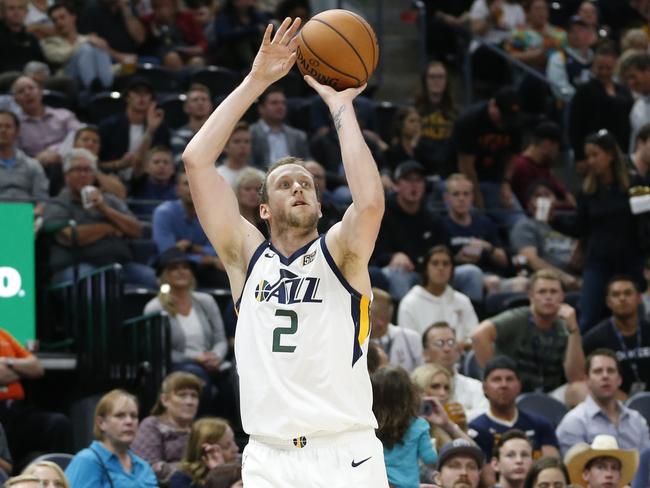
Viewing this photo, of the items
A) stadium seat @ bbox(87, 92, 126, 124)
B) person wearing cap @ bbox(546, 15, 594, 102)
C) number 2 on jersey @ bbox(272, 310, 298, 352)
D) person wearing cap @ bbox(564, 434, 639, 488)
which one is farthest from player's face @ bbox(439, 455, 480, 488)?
person wearing cap @ bbox(546, 15, 594, 102)

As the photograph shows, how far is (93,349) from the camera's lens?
10.8 meters

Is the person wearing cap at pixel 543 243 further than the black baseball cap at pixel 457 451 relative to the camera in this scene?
Yes

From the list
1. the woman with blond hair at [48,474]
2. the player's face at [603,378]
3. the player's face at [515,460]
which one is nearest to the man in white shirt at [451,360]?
the player's face at [603,378]

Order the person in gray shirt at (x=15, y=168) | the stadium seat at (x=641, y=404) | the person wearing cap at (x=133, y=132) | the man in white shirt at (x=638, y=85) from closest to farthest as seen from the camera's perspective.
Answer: the stadium seat at (x=641, y=404) < the person in gray shirt at (x=15, y=168) < the person wearing cap at (x=133, y=132) < the man in white shirt at (x=638, y=85)

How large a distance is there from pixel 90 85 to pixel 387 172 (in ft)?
9.75

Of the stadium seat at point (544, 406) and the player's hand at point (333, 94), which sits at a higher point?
the player's hand at point (333, 94)

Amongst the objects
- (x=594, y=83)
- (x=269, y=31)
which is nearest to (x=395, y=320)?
(x=594, y=83)

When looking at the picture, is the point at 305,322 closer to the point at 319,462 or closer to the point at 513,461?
the point at 319,462

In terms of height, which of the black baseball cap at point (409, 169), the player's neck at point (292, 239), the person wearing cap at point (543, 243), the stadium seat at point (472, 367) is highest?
the black baseball cap at point (409, 169)

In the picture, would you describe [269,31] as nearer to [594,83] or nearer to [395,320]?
[395,320]

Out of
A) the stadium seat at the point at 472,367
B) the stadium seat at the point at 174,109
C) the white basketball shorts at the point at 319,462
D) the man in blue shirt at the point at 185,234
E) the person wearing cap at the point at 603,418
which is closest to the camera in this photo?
the white basketball shorts at the point at 319,462

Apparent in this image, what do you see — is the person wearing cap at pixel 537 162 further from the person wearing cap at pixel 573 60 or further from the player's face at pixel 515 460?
the player's face at pixel 515 460

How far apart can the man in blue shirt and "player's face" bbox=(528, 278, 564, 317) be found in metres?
2.47

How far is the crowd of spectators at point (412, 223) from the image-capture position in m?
9.18
